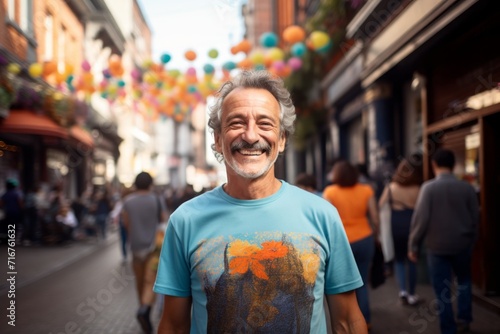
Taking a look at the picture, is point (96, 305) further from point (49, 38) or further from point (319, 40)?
point (49, 38)

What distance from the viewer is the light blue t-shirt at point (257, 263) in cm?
215

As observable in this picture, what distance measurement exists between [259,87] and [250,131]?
0.70 ft

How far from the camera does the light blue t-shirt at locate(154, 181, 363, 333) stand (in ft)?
7.04

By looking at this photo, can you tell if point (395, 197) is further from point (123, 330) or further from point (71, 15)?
point (71, 15)

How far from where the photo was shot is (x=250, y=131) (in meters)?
2.25

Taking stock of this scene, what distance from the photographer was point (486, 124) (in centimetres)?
732

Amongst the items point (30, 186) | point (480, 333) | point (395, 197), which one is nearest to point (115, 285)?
point (395, 197)

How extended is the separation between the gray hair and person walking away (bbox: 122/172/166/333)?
416cm

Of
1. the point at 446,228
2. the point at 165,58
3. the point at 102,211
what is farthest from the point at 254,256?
the point at 102,211

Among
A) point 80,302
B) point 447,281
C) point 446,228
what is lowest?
point 80,302

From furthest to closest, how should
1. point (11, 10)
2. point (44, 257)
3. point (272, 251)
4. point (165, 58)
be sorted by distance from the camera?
point (11, 10) < point (165, 58) < point (44, 257) < point (272, 251)

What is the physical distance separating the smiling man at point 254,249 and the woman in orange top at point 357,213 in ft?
11.2

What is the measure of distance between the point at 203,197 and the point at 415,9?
726cm

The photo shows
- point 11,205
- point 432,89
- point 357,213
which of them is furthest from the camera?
Answer: point 11,205
